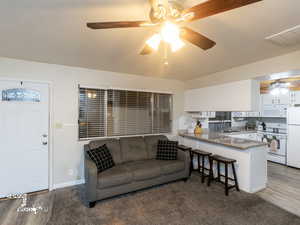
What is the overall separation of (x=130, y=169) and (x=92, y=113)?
4.87 feet

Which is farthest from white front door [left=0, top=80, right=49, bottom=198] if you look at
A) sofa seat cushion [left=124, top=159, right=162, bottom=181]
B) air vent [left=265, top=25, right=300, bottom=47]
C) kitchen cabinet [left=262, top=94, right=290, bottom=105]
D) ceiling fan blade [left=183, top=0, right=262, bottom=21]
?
kitchen cabinet [left=262, top=94, right=290, bottom=105]

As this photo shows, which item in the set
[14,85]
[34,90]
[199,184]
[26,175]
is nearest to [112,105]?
[34,90]

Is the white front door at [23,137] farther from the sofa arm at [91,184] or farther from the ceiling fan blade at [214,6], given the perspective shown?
the ceiling fan blade at [214,6]

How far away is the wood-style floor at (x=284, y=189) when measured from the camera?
240cm

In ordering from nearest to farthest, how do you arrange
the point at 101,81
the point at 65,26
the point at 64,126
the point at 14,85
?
the point at 65,26, the point at 14,85, the point at 64,126, the point at 101,81

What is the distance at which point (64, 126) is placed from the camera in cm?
304

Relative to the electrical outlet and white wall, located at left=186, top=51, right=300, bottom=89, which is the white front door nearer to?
the electrical outlet

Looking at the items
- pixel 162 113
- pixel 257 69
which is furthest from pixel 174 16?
pixel 162 113

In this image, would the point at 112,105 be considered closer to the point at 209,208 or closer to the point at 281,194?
the point at 209,208

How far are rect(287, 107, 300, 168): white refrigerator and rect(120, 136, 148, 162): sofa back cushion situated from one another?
3.84m

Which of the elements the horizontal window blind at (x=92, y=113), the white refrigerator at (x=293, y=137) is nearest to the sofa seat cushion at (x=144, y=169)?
the horizontal window blind at (x=92, y=113)

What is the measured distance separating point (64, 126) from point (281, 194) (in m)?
4.28

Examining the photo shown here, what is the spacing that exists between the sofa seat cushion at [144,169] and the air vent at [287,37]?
8.59ft

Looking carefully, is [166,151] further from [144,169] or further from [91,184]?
[91,184]
